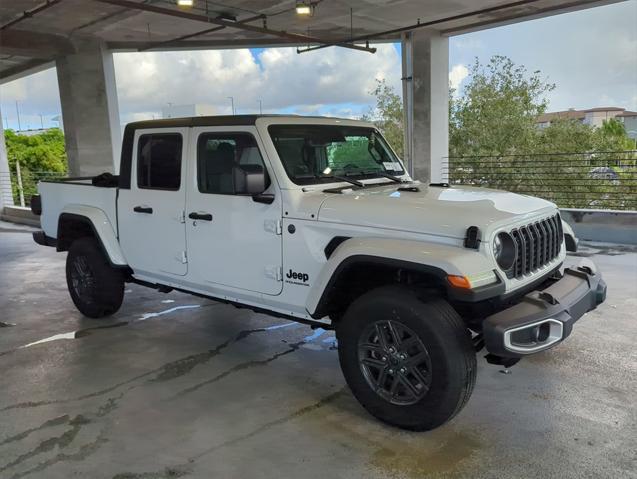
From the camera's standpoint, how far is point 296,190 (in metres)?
3.49

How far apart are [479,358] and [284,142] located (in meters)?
2.16

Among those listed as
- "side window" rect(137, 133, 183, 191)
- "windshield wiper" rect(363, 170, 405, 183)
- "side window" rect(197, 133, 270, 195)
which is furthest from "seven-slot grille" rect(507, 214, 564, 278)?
"side window" rect(137, 133, 183, 191)

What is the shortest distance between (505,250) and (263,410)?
1.70 metres

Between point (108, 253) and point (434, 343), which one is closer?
point (434, 343)

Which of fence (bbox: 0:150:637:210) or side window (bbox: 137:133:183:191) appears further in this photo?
fence (bbox: 0:150:637:210)

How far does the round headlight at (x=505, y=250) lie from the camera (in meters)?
2.88

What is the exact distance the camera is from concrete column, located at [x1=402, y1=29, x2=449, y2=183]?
11.5 m

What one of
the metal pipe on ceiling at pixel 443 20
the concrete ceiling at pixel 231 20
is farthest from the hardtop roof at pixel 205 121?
the metal pipe on ceiling at pixel 443 20

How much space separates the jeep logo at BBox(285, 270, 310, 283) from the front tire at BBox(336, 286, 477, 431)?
0.37 meters

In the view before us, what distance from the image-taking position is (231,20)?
10.4 m

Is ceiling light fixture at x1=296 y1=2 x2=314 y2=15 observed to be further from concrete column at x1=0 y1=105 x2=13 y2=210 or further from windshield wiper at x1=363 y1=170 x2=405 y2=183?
concrete column at x1=0 y1=105 x2=13 y2=210

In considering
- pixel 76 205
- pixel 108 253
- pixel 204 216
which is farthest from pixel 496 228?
pixel 76 205

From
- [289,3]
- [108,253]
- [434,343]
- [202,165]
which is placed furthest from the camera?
[289,3]

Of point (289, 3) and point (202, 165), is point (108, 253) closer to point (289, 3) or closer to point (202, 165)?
point (202, 165)
